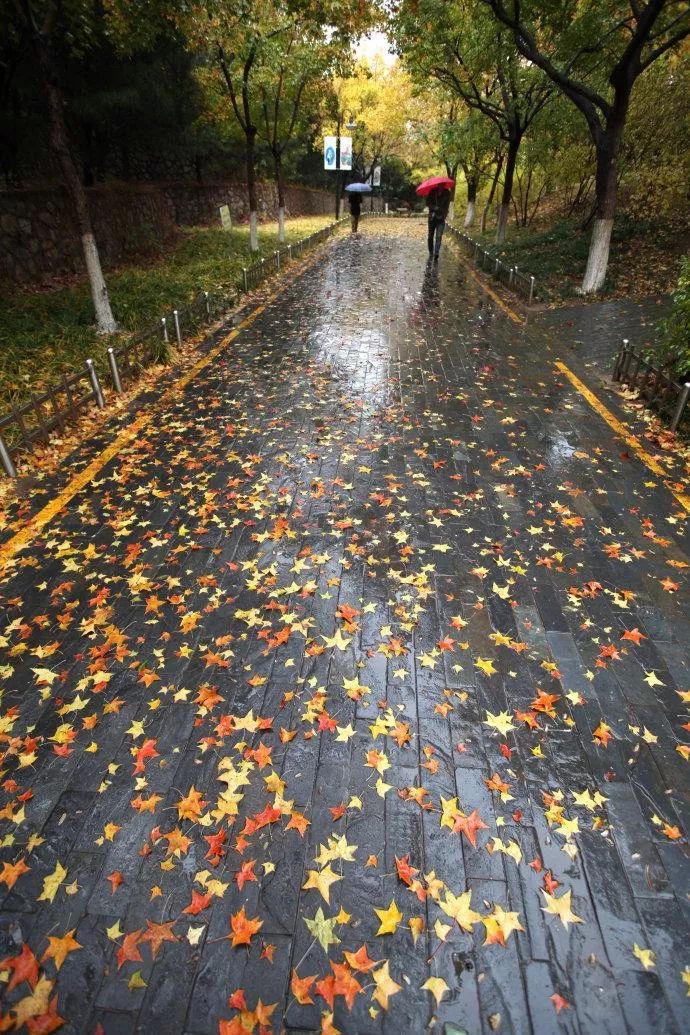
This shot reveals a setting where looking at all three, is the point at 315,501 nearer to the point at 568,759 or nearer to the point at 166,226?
the point at 568,759

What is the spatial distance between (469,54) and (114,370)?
16120 mm

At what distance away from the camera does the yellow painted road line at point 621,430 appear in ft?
19.5

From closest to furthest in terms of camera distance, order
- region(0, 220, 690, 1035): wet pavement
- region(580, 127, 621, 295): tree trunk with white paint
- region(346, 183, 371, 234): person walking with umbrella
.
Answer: region(0, 220, 690, 1035): wet pavement
region(580, 127, 621, 295): tree trunk with white paint
region(346, 183, 371, 234): person walking with umbrella

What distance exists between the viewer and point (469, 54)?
53.6 feet

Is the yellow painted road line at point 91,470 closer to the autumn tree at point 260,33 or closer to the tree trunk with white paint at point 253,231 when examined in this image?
the autumn tree at point 260,33

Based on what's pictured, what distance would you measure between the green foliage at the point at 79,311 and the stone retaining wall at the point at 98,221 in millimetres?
973

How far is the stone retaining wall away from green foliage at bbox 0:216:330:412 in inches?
38.3

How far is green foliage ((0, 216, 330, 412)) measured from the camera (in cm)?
900

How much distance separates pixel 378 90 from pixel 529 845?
45416 millimetres

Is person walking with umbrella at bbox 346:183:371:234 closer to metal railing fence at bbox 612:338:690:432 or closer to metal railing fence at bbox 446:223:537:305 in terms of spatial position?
metal railing fence at bbox 446:223:537:305

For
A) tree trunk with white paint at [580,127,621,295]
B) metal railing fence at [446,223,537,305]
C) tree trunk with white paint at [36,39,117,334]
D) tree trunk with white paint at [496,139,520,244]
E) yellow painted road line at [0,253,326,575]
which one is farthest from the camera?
tree trunk with white paint at [496,139,520,244]

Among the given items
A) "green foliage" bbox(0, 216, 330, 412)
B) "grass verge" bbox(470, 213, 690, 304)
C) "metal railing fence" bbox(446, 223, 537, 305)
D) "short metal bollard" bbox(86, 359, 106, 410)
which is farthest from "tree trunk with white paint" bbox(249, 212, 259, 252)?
"short metal bollard" bbox(86, 359, 106, 410)

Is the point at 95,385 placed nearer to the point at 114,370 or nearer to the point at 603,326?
the point at 114,370

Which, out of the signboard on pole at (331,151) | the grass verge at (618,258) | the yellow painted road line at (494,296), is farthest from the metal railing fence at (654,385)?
the signboard on pole at (331,151)
